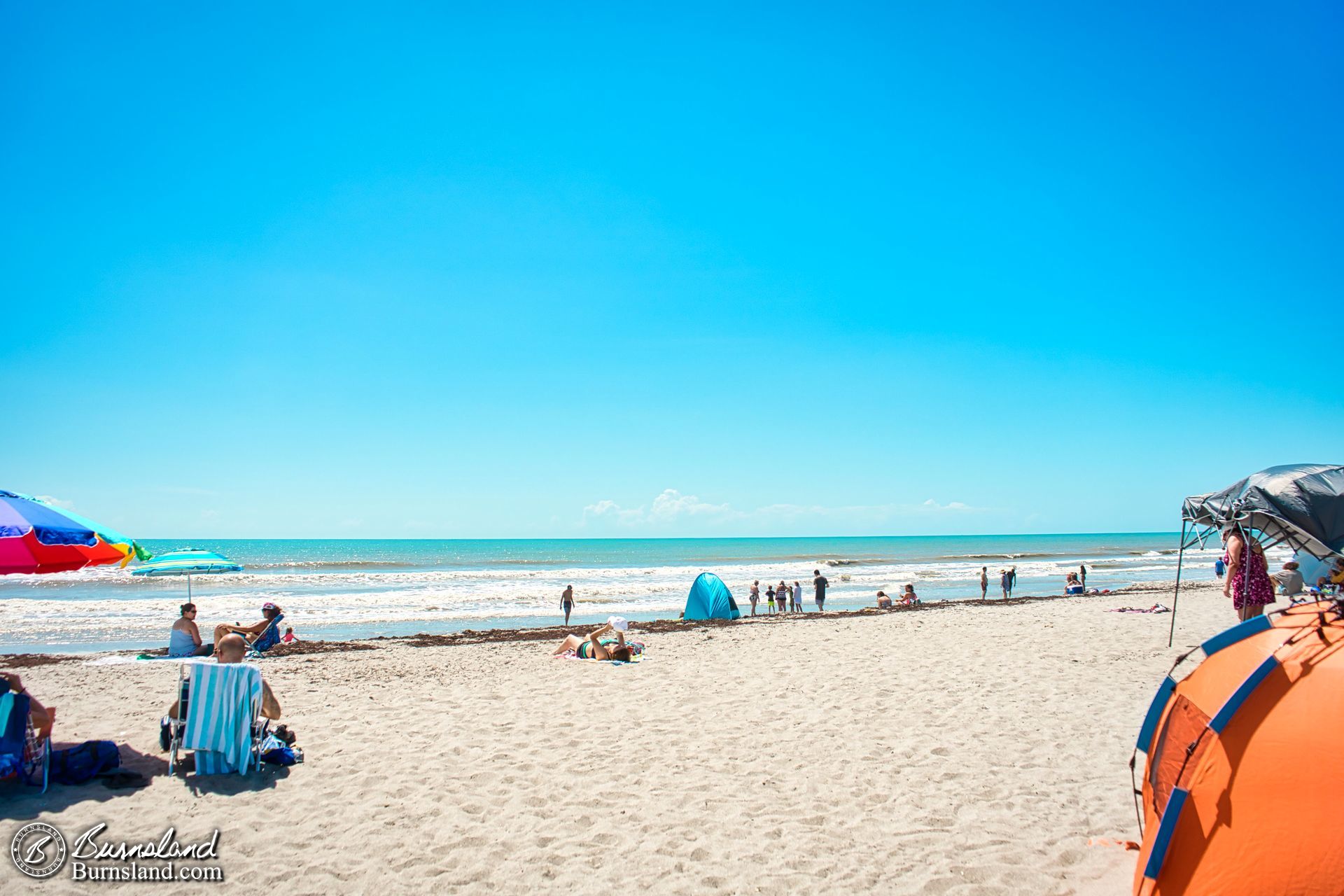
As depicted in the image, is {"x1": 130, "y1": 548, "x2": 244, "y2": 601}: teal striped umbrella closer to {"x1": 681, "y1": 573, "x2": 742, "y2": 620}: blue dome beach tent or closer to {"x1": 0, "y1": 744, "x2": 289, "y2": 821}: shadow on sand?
{"x1": 0, "y1": 744, "x2": 289, "y2": 821}: shadow on sand

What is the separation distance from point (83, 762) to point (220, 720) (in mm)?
1179

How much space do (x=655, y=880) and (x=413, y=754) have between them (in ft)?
12.1

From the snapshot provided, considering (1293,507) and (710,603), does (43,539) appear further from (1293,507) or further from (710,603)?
(710,603)

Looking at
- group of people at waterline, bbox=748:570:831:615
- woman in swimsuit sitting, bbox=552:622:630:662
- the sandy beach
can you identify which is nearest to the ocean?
group of people at waterline, bbox=748:570:831:615

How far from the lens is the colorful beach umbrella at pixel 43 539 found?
6.21m

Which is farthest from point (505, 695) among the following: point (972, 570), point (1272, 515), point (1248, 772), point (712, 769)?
point (972, 570)

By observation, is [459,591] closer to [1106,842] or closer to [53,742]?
[53,742]

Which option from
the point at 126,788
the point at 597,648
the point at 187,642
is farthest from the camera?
the point at 187,642

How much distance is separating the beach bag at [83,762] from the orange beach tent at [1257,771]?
28.0 ft

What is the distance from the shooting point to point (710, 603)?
22.6 m

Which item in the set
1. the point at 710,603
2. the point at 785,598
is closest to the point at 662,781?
the point at 710,603

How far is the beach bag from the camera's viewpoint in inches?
257

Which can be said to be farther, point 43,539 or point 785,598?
point 785,598

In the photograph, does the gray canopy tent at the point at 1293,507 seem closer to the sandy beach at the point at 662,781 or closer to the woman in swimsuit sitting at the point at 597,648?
the sandy beach at the point at 662,781
